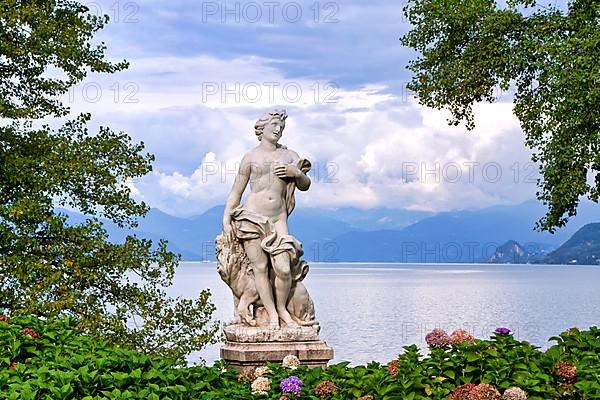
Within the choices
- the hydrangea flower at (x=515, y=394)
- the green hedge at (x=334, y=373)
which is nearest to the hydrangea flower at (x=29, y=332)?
the green hedge at (x=334, y=373)

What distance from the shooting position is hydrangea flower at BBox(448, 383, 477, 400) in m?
4.43

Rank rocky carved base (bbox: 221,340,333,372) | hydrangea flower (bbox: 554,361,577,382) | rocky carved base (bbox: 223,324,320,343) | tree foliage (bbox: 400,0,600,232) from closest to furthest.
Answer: hydrangea flower (bbox: 554,361,577,382) < rocky carved base (bbox: 221,340,333,372) < rocky carved base (bbox: 223,324,320,343) < tree foliage (bbox: 400,0,600,232)

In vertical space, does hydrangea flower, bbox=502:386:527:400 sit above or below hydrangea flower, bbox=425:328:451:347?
below

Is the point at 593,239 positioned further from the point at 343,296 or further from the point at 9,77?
the point at 9,77

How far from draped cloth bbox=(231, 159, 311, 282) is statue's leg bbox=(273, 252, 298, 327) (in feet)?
0.19

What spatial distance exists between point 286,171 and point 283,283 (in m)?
1.04

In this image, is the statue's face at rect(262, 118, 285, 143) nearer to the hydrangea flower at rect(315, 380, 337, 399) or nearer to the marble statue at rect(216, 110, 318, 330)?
the marble statue at rect(216, 110, 318, 330)


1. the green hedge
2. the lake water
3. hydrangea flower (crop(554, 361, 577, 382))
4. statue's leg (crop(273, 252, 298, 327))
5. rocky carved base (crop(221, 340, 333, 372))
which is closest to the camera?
the green hedge

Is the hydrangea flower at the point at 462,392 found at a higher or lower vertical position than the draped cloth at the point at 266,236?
lower

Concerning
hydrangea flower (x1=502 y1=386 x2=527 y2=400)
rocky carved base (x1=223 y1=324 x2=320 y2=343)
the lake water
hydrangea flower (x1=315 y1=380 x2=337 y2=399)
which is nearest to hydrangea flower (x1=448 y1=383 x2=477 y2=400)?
hydrangea flower (x1=502 y1=386 x2=527 y2=400)

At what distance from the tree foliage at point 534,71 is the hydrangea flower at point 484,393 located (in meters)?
7.56

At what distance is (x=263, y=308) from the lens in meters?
8.20

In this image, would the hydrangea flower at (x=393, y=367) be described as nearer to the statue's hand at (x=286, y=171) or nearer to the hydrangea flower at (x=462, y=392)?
the hydrangea flower at (x=462, y=392)

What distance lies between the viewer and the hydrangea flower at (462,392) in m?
4.43
